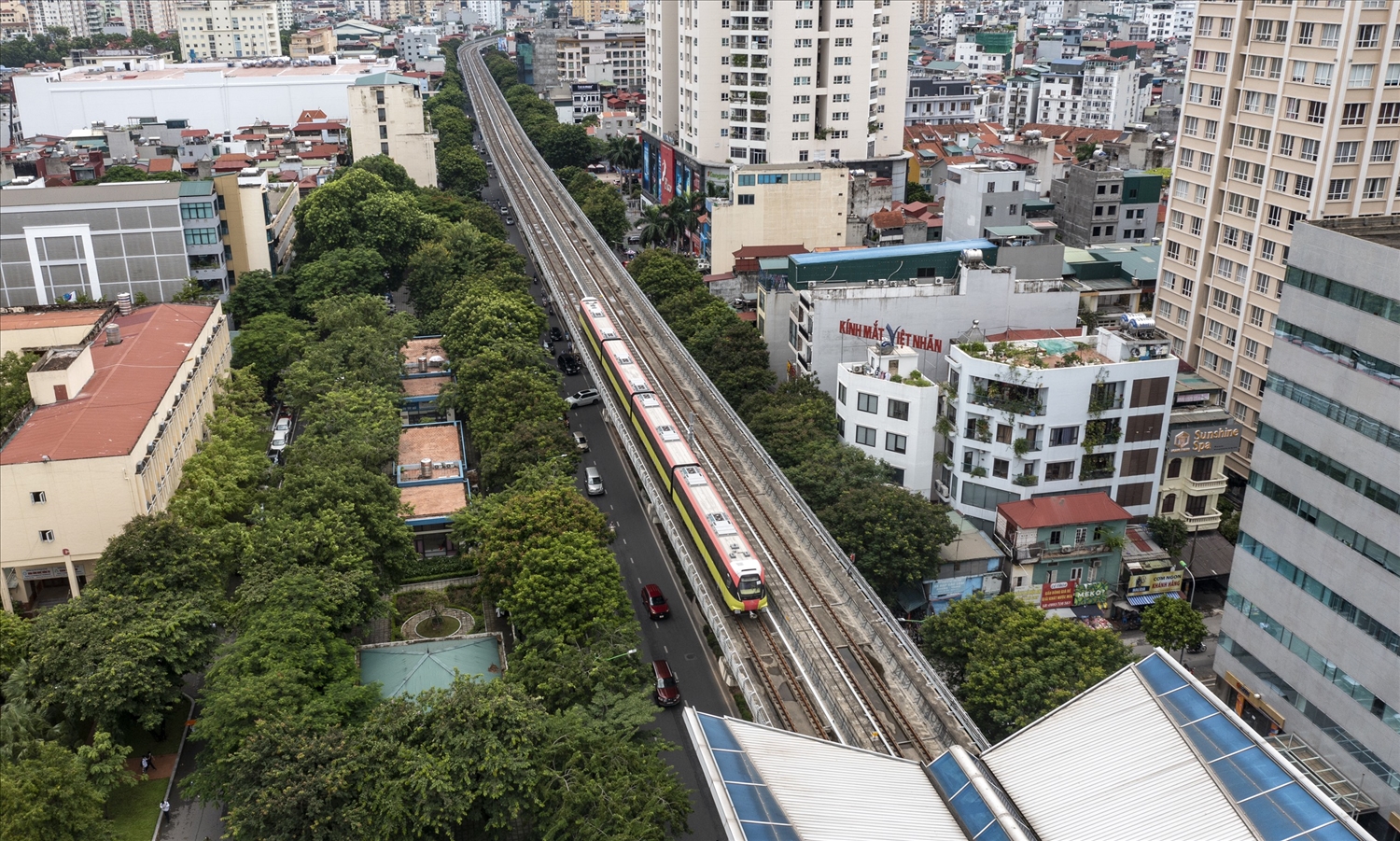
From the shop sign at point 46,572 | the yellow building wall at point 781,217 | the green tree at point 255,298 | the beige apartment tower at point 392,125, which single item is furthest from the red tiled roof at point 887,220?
the shop sign at point 46,572

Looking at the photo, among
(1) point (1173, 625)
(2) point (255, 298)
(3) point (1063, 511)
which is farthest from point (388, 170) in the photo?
(1) point (1173, 625)

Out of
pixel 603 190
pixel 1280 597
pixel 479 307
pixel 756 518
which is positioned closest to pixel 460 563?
pixel 756 518

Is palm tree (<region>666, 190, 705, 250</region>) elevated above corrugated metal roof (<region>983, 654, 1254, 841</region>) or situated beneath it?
elevated above

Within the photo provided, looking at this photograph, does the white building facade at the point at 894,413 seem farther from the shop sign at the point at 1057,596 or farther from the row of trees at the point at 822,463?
the shop sign at the point at 1057,596

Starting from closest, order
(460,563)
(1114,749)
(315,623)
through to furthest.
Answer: (1114,749), (315,623), (460,563)

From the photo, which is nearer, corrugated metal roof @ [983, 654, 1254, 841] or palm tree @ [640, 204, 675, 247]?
corrugated metal roof @ [983, 654, 1254, 841]

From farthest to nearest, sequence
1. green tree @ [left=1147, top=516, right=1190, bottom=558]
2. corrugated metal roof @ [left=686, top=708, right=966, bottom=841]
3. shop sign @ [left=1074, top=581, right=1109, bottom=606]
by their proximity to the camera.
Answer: green tree @ [left=1147, top=516, right=1190, bottom=558]
shop sign @ [left=1074, top=581, right=1109, bottom=606]
corrugated metal roof @ [left=686, top=708, right=966, bottom=841]

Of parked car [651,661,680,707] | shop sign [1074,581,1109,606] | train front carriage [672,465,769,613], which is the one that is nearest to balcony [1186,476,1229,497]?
shop sign [1074,581,1109,606]

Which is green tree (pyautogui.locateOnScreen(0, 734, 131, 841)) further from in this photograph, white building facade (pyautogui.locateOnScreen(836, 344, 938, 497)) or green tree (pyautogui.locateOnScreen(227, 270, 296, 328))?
green tree (pyautogui.locateOnScreen(227, 270, 296, 328))

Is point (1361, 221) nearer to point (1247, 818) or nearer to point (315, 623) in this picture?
point (1247, 818)
